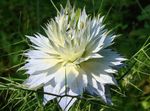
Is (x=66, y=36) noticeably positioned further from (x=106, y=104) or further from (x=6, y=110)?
(x=6, y=110)

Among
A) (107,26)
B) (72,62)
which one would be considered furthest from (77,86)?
(107,26)

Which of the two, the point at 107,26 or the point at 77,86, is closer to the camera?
the point at 77,86

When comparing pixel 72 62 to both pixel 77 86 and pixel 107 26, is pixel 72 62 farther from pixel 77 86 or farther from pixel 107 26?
pixel 107 26

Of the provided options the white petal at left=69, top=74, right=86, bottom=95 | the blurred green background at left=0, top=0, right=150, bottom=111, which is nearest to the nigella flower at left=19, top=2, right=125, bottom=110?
the white petal at left=69, top=74, right=86, bottom=95

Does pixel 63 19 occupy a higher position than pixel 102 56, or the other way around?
pixel 63 19

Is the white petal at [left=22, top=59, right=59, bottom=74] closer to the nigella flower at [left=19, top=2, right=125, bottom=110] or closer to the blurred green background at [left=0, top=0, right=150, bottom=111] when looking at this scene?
the nigella flower at [left=19, top=2, right=125, bottom=110]

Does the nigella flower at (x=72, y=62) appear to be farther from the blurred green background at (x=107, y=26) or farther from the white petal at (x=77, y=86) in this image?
the blurred green background at (x=107, y=26)

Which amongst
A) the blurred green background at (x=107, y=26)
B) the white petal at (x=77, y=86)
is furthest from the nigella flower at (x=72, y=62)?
the blurred green background at (x=107, y=26)

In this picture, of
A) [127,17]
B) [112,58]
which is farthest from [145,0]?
[112,58]
